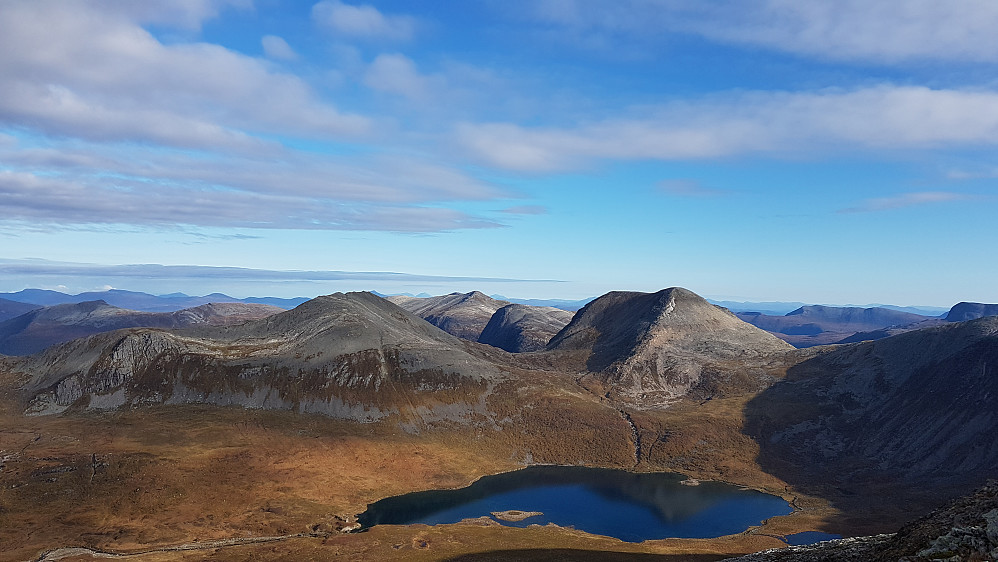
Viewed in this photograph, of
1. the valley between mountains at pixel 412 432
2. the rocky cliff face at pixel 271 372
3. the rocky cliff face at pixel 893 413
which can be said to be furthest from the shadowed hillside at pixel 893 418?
the rocky cliff face at pixel 271 372

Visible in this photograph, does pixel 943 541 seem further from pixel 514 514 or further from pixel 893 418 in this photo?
pixel 893 418

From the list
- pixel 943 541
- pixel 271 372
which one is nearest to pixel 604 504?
pixel 943 541

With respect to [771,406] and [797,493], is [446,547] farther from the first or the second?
[771,406]

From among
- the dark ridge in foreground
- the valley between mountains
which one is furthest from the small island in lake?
the dark ridge in foreground

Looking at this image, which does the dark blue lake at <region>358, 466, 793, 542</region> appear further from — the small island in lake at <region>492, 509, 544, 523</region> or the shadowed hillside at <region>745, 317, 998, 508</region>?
the shadowed hillside at <region>745, 317, 998, 508</region>

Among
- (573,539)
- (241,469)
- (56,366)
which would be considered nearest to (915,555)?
(573,539)

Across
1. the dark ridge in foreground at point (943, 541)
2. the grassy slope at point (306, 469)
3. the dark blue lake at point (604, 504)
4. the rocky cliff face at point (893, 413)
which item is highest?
the dark ridge in foreground at point (943, 541)

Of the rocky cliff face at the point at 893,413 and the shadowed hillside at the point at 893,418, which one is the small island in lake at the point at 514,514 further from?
the rocky cliff face at the point at 893,413
